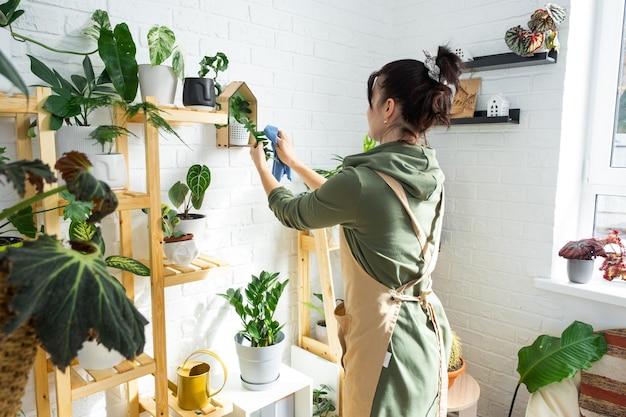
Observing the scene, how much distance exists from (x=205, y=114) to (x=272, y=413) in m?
1.13

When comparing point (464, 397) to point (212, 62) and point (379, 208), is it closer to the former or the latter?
point (379, 208)

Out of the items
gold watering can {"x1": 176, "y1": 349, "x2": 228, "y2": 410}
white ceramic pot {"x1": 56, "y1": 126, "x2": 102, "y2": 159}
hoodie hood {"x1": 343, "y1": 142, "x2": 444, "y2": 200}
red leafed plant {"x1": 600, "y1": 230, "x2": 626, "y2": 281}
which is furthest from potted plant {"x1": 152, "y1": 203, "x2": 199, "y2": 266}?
red leafed plant {"x1": 600, "y1": 230, "x2": 626, "y2": 281}

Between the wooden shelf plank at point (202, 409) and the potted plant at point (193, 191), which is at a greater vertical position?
the potted plant at point (193, 191)

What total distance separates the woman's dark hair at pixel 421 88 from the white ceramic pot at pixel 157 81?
621mm

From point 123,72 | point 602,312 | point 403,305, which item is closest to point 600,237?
point 602,312

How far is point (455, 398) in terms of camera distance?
1.86m

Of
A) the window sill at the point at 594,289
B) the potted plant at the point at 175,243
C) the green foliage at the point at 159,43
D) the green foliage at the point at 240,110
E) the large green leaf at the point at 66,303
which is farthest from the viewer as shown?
the window sill at the point at 594,289

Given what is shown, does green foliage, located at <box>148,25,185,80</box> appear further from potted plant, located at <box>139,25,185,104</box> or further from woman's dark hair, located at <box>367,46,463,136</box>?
woman's dark hair, located at <box>367,46,463,136</box>

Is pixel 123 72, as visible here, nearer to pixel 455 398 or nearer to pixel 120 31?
pixel 120 31

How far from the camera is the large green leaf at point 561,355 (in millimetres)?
1757

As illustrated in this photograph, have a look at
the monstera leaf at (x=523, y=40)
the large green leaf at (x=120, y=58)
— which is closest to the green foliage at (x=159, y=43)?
the large green leaf at (x=120, y=58)

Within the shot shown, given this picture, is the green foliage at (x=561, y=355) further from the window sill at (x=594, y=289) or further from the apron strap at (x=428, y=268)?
the apron strap at (x=428, y=268)

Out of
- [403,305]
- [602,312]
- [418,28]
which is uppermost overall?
[418,28]

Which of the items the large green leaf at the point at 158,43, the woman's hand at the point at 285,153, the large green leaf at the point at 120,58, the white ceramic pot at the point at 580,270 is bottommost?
the white ceramic pot at the point at 580,270
